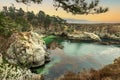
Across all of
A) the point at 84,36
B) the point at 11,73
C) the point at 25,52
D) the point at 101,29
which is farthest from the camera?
the point at 101,29

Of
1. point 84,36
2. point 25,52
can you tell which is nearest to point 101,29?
point 84,36

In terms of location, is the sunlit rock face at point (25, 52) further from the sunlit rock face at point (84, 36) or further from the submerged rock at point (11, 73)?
the sunlit rock face at point (84, 36)

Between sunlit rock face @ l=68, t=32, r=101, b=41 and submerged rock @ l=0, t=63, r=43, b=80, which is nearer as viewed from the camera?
submerged rock @ l=0, t=63, r=43, b=80

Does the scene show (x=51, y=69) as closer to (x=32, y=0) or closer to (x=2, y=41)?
(x=2, y=41)

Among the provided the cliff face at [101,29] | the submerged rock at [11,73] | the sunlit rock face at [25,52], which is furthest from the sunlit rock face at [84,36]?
the submerged rock at [11,73]

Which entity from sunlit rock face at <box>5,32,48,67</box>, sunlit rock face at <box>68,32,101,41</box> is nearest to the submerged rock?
sunlit rock face at <box>5,32,48,67</box>

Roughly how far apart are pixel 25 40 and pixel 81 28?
75881 millimetres

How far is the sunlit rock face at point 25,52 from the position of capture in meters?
29.2

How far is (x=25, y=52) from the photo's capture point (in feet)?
98.3

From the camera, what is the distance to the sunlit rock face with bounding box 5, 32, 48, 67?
96.0ft

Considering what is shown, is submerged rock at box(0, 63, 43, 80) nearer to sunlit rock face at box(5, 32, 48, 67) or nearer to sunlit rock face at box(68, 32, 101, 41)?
sunlit rock face at box(5, 32, 48, 67)

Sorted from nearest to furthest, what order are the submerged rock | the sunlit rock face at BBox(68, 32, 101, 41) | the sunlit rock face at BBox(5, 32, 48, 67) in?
1. the submerged rock
2. the sunlit rock face at BBox(5, 32, 48, 67)
3. the sunlit rock face at BBox(68, 32, 101, 41)

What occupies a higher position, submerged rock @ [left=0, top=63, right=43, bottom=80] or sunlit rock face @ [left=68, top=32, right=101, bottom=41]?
submerged rock @ [left=0, top=63, right=43, bottom=80]

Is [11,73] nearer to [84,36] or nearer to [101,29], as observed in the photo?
[84,36]
